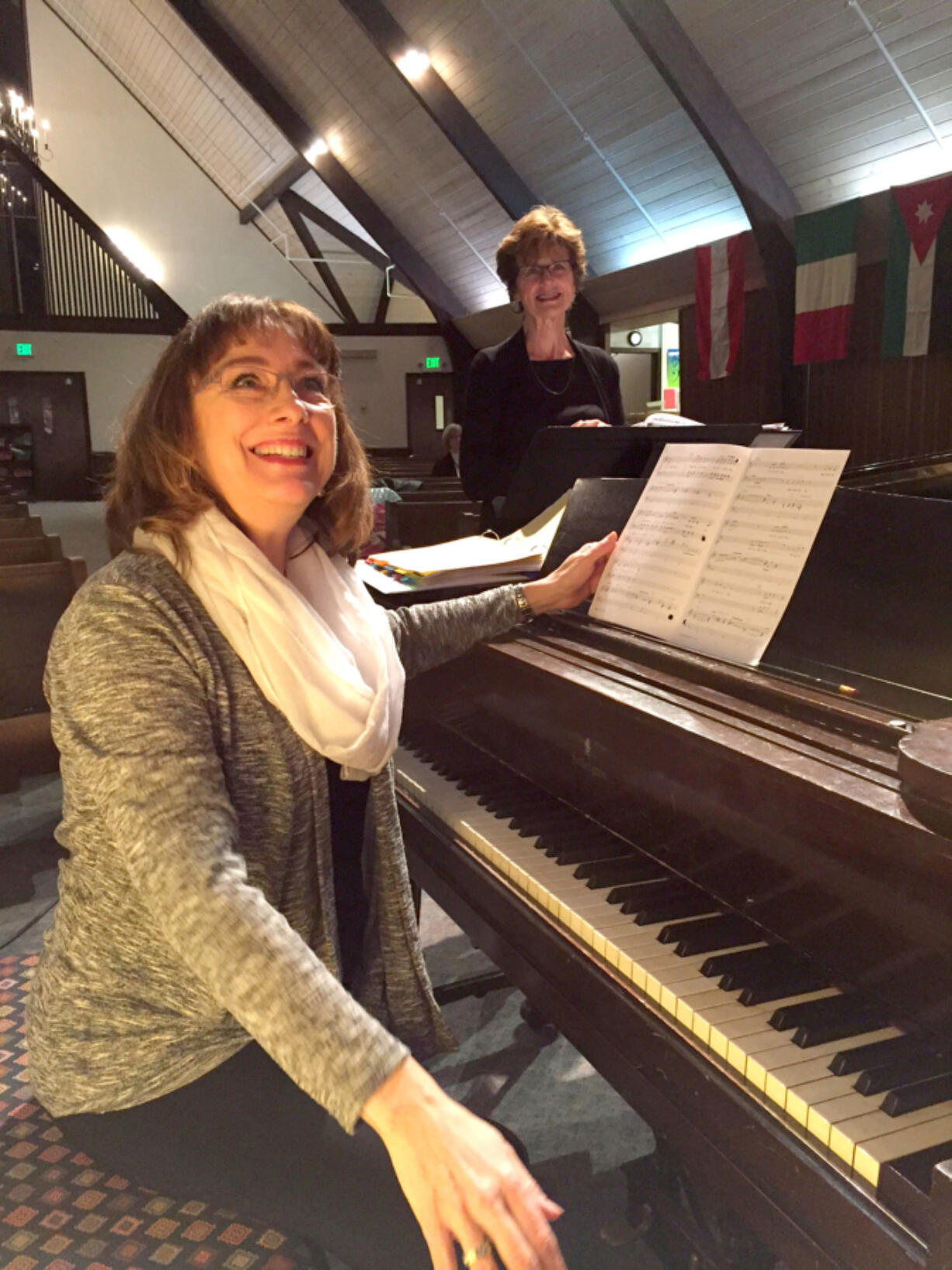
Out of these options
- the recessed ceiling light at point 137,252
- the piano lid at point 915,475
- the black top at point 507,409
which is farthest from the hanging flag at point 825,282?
the recessed ceiling light at point 137,252

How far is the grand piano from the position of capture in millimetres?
908

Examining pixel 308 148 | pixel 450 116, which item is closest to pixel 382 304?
pixel 308 148

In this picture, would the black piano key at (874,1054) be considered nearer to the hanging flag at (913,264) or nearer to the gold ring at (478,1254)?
the gold ring at (478,1254)

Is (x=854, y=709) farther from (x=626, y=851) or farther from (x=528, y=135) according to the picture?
(x=528, y=135)

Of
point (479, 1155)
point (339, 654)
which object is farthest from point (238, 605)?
point (479, 1155)

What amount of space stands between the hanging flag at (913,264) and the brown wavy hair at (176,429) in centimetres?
642

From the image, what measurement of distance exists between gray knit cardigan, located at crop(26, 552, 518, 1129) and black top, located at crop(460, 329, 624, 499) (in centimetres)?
147

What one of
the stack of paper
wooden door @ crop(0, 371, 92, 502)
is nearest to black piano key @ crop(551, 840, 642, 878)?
the stack of paper

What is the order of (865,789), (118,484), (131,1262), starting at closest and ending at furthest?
(865,789) → (118,484) → (131,1262)

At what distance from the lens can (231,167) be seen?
15273 mm

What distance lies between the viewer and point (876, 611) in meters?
1.38

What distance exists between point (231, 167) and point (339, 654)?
1622 centimetres

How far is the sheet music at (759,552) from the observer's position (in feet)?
4.63

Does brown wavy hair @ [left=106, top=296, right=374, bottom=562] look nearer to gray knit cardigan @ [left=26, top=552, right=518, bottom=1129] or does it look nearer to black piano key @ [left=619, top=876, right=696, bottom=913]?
gray knit cardigan @ [left=26, top=552, right=518, bottom=1129]
